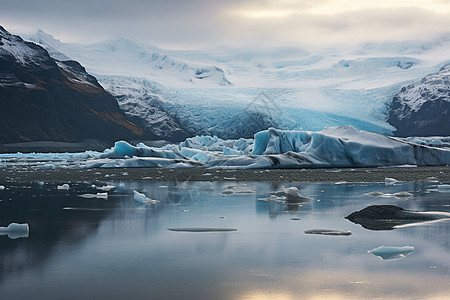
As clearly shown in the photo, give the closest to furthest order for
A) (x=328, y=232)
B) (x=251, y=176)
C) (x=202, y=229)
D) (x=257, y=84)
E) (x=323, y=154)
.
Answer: (x=328, y=232)
(x=202, y=229)
(x=251, y=176)
(x=323, y=154)
(x=257, y=84)

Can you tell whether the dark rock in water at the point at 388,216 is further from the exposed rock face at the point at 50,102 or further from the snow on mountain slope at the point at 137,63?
the exposed rock face at the point at 50,102

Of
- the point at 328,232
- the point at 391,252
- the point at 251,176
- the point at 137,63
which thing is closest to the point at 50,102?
the point at 137,63

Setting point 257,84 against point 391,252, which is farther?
point 257,84

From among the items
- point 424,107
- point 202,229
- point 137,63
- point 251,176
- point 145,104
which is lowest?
point 251,176

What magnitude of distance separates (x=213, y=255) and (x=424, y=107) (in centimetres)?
6934

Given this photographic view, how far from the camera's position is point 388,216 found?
780 centimetres

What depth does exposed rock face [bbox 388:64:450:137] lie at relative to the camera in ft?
210

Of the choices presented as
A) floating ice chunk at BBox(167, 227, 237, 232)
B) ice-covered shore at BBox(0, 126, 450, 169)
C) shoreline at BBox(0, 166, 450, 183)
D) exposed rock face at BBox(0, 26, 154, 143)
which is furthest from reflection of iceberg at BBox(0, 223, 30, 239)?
exposed rock face at BBox(0, 26, 154, 143)

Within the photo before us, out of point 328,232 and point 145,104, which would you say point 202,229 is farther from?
point 145,104

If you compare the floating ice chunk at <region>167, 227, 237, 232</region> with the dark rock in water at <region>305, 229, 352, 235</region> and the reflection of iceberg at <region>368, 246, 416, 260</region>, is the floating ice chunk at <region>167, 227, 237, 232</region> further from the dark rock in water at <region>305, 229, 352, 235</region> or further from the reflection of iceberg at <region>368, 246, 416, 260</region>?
the reflection of iceberg at <region>368, 246, 416, 260</region>

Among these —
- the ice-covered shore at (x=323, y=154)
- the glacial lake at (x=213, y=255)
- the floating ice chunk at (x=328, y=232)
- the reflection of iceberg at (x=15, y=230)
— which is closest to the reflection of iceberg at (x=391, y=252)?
the glacial lake at (x=213, y=255)

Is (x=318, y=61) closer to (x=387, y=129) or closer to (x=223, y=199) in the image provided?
(x=387, y=129)

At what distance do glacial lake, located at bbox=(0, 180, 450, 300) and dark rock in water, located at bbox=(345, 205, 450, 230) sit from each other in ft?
0.89

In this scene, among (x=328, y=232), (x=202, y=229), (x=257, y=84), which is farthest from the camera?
(x=257, y=84)
